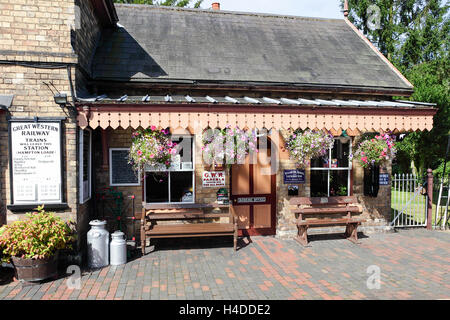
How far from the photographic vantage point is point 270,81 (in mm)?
7832

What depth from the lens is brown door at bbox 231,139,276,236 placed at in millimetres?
8016

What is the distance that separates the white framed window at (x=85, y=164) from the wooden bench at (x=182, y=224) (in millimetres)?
1267

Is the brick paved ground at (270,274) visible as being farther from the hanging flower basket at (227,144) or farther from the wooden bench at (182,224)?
the hanging flower basket at (227,144)

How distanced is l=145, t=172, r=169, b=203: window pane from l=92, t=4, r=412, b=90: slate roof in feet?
7.72

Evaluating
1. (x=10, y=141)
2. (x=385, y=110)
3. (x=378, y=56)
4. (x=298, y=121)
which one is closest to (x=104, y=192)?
(x=10, y=141)

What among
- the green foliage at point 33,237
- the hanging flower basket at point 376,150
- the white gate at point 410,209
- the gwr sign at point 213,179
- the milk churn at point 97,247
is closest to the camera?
the green foliage at point 33,237

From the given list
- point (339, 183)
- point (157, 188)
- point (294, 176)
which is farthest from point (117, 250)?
point (339, 183)

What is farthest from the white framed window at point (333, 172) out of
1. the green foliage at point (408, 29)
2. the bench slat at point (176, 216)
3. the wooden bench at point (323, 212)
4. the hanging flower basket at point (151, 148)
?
the green foliage at point (408, 29)

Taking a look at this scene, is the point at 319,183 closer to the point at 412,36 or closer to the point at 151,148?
the point at 151,148

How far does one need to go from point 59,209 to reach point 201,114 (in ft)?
10.7

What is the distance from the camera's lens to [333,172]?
8352mm

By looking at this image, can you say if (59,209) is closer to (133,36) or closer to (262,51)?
(133,36)

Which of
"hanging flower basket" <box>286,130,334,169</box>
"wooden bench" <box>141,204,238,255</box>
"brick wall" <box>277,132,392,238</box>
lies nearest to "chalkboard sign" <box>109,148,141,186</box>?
"wooden bench" <box>141,204,238,255</box>

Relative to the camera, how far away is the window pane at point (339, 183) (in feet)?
27.4
